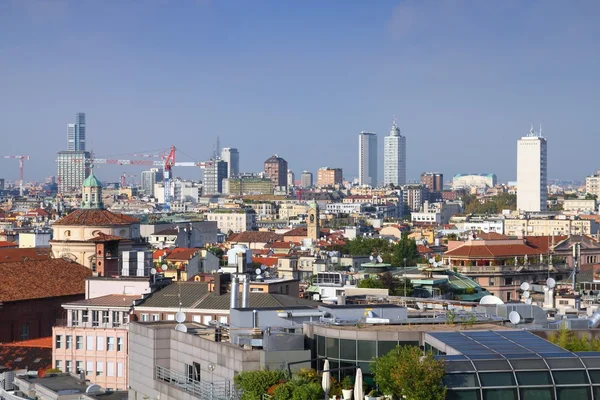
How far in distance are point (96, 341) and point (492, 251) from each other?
105ft

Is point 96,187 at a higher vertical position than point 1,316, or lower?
higher

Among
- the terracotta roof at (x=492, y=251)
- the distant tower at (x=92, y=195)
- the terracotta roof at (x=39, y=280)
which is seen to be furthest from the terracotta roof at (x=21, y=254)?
the terracotta roof at (x=492, y=251)

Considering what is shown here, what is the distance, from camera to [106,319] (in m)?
45.8

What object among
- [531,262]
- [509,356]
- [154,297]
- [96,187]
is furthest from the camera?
[96,187]

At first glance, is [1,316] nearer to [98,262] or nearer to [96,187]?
[98,262]

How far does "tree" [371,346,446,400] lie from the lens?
18281mm

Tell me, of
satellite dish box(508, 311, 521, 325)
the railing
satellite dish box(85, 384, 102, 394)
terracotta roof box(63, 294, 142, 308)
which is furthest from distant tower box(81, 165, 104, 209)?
satellite dish box(508, 311, 521, 325)

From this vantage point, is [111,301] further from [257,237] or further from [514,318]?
[257,237]

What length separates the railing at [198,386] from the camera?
69.5 feet

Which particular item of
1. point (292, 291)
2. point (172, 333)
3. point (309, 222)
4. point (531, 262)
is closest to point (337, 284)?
point (292, 291)

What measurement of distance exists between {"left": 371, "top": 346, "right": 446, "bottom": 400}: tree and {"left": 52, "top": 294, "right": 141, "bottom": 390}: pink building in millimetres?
24968

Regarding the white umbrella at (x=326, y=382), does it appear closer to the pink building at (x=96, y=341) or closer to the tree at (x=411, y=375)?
the tree at (x=411, y=375)

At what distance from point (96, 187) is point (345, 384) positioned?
63.7 m

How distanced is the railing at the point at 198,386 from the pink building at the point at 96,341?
1931 cm
